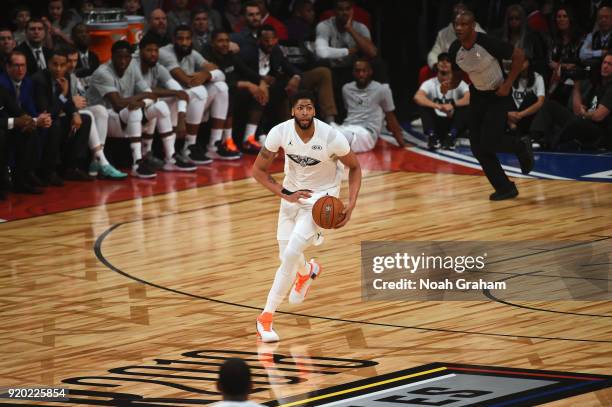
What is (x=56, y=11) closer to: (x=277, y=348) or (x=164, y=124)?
(x=164, y=124)

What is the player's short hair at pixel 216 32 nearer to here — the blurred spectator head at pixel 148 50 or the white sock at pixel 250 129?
the blurred spectator head at pixel 148 50

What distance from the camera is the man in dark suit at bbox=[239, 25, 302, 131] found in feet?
57.2

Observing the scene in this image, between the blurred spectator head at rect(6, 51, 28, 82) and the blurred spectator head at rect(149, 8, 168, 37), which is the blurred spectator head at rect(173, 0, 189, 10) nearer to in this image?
the blurred spectator head at rect(149, 8, 168, 37)

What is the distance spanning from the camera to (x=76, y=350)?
8.77m

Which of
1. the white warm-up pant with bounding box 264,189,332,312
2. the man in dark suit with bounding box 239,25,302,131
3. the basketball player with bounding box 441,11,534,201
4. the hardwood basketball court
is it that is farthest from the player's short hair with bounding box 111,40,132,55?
the white warm-up pant with bounding box 264,189,332,312

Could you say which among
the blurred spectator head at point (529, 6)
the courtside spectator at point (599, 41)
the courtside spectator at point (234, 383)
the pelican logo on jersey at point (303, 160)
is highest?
the courtside spectator at point (234, 383)

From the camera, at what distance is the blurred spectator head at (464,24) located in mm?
13281

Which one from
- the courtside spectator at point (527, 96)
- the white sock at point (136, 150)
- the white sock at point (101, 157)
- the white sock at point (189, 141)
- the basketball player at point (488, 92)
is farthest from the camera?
the courtside spectator at point (527, 96)

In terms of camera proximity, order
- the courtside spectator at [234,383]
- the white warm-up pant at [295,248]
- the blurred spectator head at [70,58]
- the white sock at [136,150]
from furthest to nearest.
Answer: the white sock at [136,150] → the blurred spectator head at [70,58] → the white warm-up pant at [295,248] → the courtside spectator at [234,383]

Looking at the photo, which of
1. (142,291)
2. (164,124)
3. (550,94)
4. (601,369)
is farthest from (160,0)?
(601,369)

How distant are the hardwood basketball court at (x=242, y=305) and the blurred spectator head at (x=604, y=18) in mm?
3568

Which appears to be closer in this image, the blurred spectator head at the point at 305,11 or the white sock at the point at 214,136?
the white sock at the point at 214,136

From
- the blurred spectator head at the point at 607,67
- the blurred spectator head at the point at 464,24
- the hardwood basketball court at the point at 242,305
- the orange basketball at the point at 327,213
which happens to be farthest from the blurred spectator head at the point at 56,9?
the orange basketball at the point at 327,213

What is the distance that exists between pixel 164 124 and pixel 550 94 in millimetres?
5570
